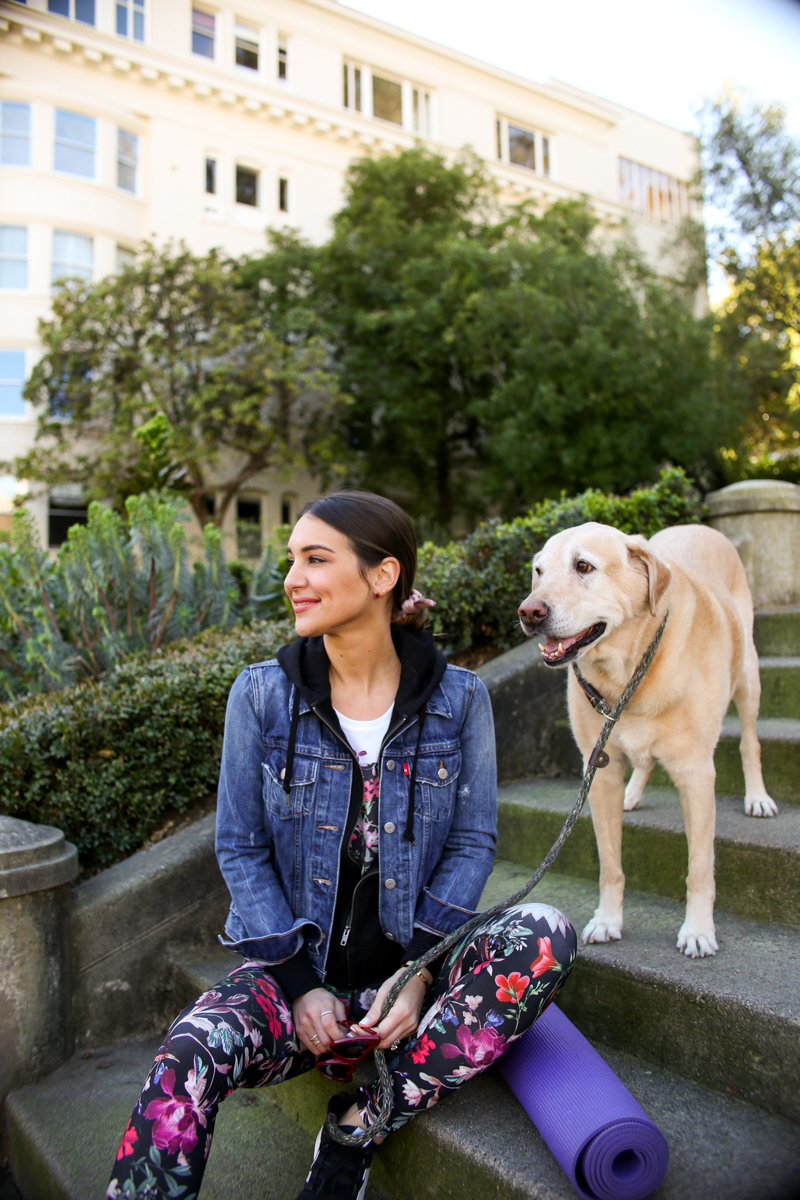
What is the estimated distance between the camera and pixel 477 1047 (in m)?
1.87

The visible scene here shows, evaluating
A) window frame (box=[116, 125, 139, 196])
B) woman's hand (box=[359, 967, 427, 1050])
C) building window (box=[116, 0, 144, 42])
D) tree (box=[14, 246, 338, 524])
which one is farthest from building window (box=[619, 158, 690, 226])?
woman's hand (box=[359, 967, 427, 1050])

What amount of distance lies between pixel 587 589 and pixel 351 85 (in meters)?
25.1

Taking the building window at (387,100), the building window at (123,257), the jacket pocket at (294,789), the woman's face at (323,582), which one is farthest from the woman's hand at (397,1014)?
the building window at (387,100)

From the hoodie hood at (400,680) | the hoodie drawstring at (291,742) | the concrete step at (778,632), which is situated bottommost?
the hoodie drawstring at (291,742)

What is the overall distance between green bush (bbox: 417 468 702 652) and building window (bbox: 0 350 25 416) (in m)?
16.8

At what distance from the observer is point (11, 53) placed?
1678 cm

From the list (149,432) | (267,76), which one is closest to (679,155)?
(267,76)

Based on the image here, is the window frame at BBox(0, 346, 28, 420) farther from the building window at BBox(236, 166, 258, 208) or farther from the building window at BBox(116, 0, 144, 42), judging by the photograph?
the building window at BBox(116, 0, 144, 42)

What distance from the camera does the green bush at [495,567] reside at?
4.50 meters

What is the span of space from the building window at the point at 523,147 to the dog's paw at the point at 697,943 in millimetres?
27314

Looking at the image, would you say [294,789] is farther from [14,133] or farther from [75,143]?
[14,133]

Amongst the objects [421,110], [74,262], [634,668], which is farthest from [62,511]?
[634,668]

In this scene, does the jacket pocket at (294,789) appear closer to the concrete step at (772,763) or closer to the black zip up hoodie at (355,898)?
the black zip up hoodie at (355,898)

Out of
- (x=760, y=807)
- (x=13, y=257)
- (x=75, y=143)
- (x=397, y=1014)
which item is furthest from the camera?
(x=75, y=143)
